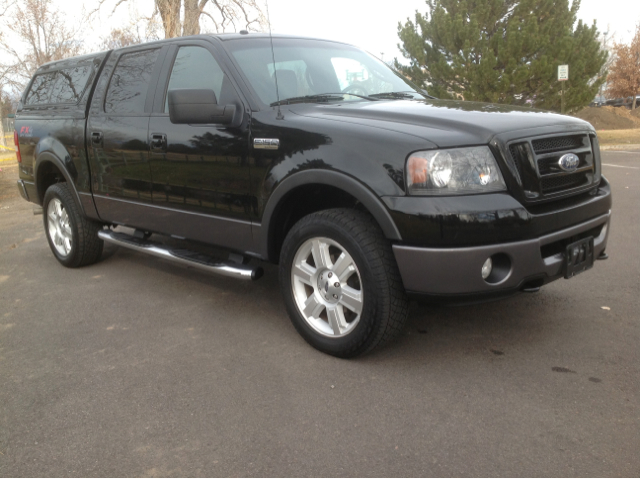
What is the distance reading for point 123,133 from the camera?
4676 millimetres

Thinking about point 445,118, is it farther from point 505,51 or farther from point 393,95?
point 505,51

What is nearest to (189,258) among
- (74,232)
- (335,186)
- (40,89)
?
(335,186)

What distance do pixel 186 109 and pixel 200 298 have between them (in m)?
1.73

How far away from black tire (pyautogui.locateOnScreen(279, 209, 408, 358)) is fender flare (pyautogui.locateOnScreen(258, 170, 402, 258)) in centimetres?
13

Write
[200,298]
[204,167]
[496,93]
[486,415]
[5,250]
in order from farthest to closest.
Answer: [496,93]
[5,250]
[200,298]
[204,167]
[486,415]

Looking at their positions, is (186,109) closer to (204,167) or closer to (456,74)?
(204,167)

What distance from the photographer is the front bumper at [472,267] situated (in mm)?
2930

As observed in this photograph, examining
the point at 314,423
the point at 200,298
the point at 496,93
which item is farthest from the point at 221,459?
the point at 496,93

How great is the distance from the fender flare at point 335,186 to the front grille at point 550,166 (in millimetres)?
705

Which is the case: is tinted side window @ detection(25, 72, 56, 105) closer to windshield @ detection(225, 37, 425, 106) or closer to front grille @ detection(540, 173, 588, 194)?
windshield @ detection(225, 37, 425, 106)

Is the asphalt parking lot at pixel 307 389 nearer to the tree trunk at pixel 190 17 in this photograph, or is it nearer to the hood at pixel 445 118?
the hood at pixel 445 118

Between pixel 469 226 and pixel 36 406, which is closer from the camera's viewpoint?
pixel 469 226

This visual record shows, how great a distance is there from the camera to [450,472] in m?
2.39

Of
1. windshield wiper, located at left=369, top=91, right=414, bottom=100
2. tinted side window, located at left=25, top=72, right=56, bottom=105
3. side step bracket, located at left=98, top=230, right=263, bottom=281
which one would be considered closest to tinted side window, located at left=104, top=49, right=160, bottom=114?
side step bracket, located at left=98, top=230, right=263, bottom=281
